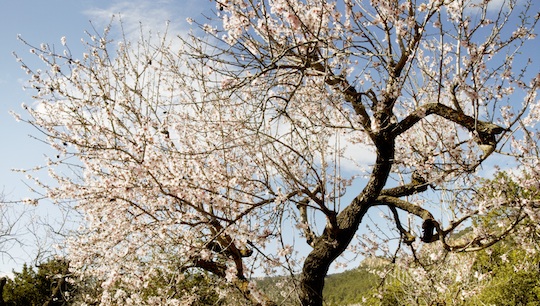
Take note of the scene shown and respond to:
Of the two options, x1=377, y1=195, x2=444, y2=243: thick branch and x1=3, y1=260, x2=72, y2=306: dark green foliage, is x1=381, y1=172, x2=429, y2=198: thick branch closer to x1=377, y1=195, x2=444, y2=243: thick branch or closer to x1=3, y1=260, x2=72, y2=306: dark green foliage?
x1=377, y1=195, x2=444, y2=243: thick branch

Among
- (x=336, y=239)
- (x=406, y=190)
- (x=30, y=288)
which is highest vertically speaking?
(x=30, y=288)

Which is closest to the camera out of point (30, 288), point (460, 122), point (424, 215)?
point (460, 122)

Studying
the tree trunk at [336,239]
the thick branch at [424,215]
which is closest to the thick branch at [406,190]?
the thick branch at [424,215]

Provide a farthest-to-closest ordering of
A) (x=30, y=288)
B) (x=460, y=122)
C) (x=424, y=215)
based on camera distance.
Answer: (x=30, y=288), (x=424, y=215), (x=460, y=122)

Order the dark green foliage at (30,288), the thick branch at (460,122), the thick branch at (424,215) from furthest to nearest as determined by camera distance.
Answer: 1. the dark green foliage at (30,288)
2. the thick branch at (424,215)
3. the thick branch at (460,122)

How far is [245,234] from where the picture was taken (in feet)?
13.6

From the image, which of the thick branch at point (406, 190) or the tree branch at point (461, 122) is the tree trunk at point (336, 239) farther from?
the tree branch at point (461, 122)

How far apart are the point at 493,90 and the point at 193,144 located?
372 cm

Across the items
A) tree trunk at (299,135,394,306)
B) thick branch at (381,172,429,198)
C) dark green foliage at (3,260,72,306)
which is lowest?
tree trunk at (299,135,394,306)

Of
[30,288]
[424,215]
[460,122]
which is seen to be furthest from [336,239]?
[30,288]

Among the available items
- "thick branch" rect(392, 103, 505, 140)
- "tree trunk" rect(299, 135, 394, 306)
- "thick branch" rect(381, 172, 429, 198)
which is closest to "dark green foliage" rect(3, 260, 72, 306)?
"tree trunk" rect(299, 135, 394, 306)

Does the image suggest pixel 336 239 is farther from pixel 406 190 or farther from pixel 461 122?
pixel 461 122

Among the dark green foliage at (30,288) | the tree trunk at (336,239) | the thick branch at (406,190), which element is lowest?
the tree trunk at (336,239)

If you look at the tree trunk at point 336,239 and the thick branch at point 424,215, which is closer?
the thick branch at point 424,215
